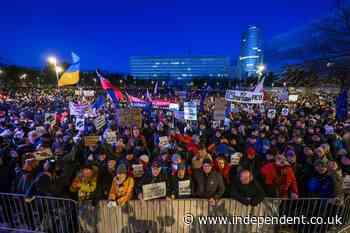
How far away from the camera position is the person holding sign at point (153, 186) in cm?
540

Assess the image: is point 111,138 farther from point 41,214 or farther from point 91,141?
point 41,214

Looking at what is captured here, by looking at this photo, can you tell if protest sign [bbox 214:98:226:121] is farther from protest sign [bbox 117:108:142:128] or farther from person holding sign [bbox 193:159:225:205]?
person holding sign [bbox 193:159:225:205]

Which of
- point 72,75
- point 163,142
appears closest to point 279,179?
point 163,142

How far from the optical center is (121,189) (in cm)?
544

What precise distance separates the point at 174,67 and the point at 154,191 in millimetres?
148655

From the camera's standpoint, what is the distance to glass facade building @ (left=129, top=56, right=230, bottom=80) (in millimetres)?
148000

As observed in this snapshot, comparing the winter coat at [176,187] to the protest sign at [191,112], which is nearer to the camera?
the winter coat at [176,187]

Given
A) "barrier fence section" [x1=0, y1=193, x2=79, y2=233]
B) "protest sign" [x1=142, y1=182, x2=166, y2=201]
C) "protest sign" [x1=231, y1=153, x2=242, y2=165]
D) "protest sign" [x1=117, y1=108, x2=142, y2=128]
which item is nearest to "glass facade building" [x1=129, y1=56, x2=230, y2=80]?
"protest sign" [x1=117, y1=108, x2=142, y2=128]

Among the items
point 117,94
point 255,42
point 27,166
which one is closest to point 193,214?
point 27,166

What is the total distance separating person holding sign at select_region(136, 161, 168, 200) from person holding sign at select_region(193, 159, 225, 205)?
66 centimetres

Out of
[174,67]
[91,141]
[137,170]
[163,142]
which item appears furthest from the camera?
[174,67]

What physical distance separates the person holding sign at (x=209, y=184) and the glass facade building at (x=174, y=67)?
143409 mm

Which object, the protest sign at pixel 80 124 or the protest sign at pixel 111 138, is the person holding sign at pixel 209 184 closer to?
the protest sign at pixel 111 138

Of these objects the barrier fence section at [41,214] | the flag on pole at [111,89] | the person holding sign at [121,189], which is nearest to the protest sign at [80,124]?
the flag on pole at [111,89]
